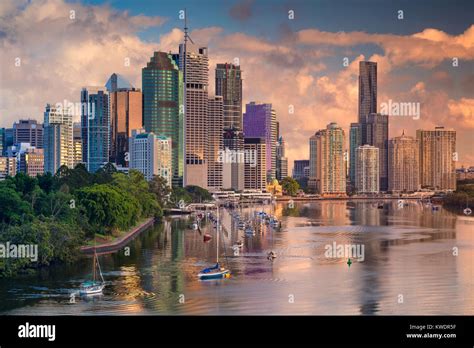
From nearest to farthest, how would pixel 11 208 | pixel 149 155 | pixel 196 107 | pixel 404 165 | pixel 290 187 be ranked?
pixel 11 208, pixel 149 155, pixel 196 107, pixel 290 187, pixel 404 165

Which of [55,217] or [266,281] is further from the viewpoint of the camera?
[55,217]

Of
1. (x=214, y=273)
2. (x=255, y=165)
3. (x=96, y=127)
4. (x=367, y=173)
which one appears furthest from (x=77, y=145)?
(x=214, y=273)

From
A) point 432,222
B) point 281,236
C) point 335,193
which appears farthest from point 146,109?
point 281,236

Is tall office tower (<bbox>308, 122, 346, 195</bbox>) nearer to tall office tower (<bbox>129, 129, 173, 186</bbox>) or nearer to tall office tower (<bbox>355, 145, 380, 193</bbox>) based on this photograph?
tall office tower (<bbox>355, 145, 380, 193</bbox>)

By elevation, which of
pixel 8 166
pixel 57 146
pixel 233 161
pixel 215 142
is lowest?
pixel 8 166

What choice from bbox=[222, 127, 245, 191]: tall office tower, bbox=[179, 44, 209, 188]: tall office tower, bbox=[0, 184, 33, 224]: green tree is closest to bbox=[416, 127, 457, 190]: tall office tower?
bbox=[222, 127, 245, 191]: tall office tower

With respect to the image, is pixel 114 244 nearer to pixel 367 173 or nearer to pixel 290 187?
pixel 290 187

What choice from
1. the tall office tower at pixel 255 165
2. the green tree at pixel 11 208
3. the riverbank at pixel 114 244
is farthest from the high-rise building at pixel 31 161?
the green tree at pixel 11 208

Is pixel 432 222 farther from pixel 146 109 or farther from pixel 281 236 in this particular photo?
pixel 146 109
